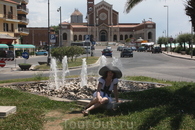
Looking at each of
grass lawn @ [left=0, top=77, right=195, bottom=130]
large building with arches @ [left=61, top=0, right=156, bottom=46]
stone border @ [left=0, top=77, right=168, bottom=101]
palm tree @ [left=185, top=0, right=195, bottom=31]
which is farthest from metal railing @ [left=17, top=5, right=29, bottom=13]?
palm tree @ [left=185, top=0, right=195, bottom=31]

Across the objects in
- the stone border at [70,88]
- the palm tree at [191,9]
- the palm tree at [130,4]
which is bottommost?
the stone border at [70,88]

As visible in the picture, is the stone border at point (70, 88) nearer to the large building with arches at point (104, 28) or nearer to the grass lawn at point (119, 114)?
the grass lawn at point (119, 114)

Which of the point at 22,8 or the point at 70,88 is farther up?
the point at 22,8

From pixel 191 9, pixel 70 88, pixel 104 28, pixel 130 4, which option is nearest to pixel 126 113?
pixel 191 9

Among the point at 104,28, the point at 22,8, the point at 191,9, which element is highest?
the point at 22,8

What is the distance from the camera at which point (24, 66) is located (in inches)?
818

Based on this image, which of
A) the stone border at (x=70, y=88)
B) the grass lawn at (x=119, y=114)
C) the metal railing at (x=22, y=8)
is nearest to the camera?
the grass lawn at (x=119, y=114)

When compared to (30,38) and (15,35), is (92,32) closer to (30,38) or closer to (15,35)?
(30,38)

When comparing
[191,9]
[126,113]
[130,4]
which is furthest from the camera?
[130,4]

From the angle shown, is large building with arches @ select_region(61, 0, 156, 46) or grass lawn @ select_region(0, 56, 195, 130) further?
large building with arches @ select_region(61, 0, 156, 46)

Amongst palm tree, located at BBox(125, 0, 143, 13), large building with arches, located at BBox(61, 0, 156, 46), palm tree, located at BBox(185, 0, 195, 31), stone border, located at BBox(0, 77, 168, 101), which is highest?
large building with arches, located at BBox(61, 0, 156, 46)

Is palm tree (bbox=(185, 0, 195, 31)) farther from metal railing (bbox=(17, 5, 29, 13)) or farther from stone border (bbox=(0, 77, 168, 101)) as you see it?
metal railing (bbox=(17, 5, 29, 13))

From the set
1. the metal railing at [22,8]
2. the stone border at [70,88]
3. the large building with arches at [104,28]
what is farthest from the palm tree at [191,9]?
the large building with arches at [104,28]

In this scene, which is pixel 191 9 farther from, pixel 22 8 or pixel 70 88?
pixel 22 8
